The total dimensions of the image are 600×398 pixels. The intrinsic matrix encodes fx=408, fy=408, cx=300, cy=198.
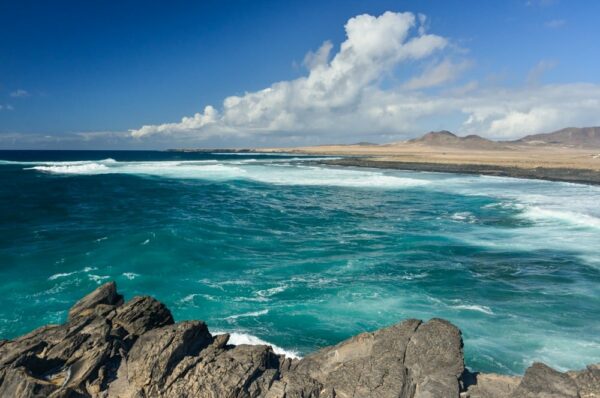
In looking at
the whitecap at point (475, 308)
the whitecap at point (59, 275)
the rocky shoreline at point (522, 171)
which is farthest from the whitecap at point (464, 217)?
the rocky shoreline at point (522, 171)

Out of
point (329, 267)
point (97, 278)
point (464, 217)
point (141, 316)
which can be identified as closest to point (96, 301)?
point (141, 316)

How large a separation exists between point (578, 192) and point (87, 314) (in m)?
53.1

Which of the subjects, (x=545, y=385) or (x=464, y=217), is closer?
(x=545, y=385)

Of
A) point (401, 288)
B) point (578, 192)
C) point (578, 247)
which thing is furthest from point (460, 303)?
point (578, 192)

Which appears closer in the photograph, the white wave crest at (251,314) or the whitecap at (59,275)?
the white wave crest at (251,314)

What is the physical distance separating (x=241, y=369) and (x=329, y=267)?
12.4 m

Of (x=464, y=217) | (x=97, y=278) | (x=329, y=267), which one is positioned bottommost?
(x=329, y=267)

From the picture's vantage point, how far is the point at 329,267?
21125 mm

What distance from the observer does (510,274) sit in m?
19.5

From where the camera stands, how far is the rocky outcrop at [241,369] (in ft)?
28.0

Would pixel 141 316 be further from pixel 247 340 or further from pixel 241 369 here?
pixel 241 369

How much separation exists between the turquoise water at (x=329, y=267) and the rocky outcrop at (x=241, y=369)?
10.5ft

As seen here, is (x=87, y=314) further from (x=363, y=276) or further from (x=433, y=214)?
(x=433, y=214)

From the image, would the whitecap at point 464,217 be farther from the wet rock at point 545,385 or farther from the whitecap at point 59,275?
the whitecap at point 59,275
